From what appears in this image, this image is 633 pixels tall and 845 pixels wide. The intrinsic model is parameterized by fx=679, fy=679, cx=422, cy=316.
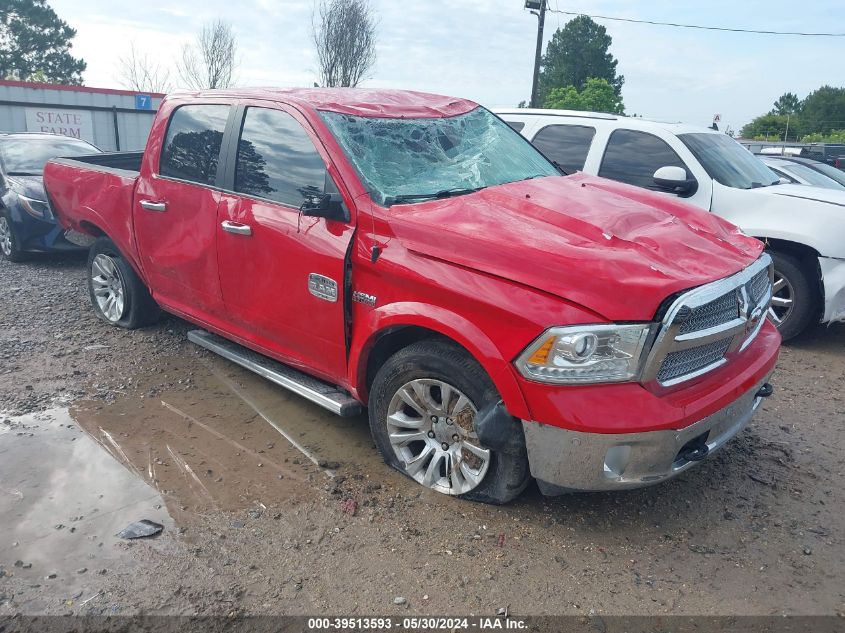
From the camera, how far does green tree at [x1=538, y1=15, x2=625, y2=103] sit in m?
60.9

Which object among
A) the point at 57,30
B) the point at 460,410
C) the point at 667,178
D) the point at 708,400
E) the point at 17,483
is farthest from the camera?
the point at 57,30

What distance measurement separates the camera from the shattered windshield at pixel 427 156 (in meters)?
3.68

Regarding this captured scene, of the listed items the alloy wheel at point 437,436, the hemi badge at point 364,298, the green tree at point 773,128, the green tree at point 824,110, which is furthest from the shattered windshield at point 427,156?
the green tree at point 824,110

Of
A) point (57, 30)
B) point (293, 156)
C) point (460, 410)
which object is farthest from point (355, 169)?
point (57, 30)

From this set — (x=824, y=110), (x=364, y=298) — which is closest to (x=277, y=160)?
(x=364, y=298)

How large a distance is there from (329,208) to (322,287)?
424 mm

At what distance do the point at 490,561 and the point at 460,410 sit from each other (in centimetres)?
68

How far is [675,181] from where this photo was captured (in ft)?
19.0

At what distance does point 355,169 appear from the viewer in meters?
3.63

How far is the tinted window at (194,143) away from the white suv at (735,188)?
2758 mm

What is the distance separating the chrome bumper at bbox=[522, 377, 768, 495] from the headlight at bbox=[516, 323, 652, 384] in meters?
0.24

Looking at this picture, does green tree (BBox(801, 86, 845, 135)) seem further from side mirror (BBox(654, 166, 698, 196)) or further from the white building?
side mirror (BBox(654, 166, 698, 196))

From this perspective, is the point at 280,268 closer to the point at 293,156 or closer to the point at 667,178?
the point at 293,156

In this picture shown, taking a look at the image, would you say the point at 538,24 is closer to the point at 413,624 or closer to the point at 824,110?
the point at 413,624
